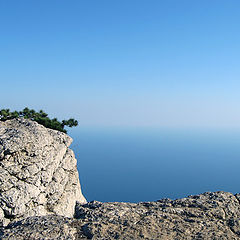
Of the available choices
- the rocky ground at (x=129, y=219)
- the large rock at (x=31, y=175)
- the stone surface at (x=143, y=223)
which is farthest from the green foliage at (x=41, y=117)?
the stone surface at (x=143, y=223)

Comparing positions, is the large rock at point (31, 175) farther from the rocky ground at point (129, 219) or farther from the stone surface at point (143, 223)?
the stone surface at point (143, 223)

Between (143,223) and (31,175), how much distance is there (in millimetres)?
11408

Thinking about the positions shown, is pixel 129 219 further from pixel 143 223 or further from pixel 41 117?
pixel 41 117

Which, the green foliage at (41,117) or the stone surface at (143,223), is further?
the green foliage at (41,117)

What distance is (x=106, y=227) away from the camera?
253 inches

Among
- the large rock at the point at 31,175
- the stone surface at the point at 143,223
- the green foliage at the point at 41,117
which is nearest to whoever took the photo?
the stone surface at the point at 143,223

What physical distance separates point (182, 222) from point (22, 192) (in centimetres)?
1127

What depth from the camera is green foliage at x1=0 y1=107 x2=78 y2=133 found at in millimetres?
26350

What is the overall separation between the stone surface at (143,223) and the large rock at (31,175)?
789cm

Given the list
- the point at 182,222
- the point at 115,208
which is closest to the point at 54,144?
the point at 115,208

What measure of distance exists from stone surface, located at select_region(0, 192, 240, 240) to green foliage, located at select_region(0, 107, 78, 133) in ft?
71.3

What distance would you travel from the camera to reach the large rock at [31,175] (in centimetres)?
1366

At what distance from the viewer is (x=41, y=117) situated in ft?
95.7

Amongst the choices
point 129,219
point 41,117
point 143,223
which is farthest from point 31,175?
point 41,117
